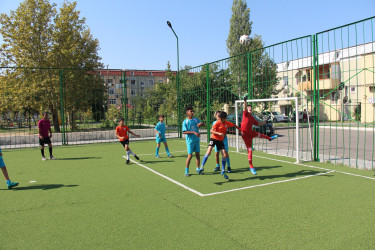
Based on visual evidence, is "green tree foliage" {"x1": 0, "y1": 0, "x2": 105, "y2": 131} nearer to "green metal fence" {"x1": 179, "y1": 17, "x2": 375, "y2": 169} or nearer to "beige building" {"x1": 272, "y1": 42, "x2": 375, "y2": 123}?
"green metal fence" {"x1": 179, "y1": 17, "x2": 375, "y2": 169}

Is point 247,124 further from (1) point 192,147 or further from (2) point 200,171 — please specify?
(2) point 200,171

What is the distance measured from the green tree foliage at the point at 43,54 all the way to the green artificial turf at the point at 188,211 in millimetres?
13625

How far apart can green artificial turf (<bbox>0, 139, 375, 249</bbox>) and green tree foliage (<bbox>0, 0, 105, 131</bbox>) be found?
1362 cm

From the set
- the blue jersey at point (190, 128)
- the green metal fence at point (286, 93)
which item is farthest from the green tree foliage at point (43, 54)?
the blue jersey at point (190, 128)

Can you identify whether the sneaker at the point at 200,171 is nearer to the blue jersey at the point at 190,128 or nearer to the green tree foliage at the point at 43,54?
the blue jersey at the point at 190,128

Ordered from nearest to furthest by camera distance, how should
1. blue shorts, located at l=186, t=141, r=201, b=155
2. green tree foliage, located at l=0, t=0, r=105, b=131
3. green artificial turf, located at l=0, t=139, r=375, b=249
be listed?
green artificial turf, located at l=0, t=139, r=375, b=249 < blue shorts, located at l=186, t=141, r=201, b=155 < green tree foliage, located at l=0, t=0, r=105, b=131

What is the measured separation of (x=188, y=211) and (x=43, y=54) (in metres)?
22.4

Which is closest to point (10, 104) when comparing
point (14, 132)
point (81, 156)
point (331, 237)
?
point (14, 132)

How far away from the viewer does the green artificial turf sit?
3.73 meters

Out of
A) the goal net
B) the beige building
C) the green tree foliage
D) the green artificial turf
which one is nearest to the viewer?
the green artificial turf

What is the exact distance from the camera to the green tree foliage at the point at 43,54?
2012 centimetres

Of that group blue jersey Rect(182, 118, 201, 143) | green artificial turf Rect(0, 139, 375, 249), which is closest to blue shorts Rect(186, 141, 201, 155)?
blue jersey Rect(182, 118, 201, 143)

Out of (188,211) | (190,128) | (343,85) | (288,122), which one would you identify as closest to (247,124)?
(190,128)

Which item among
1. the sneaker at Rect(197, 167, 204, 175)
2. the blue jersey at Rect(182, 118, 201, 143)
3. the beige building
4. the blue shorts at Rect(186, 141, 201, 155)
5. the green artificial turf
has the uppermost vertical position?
the beige building
